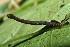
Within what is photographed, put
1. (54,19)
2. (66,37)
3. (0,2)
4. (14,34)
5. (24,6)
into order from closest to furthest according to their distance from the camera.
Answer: (66,37) → (54,19) → (14,34) → (24,6) → (0,2)

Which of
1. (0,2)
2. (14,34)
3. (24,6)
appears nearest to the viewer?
(14,34)

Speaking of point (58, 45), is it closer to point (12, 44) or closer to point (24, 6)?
point (12, 44)

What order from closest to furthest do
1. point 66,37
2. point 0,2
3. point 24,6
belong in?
point 66,37 → point 24,6 → point 0,2

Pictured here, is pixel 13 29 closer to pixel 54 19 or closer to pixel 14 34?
pixel 14 34

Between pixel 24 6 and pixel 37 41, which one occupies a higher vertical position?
pixel 37 41

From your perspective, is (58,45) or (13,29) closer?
(58,45)

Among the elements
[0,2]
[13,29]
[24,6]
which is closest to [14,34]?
[13,29]

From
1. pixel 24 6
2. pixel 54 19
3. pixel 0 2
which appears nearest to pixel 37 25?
pixel 54 19

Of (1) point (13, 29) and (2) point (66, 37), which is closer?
(2) point (66, 37)

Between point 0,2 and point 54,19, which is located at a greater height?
point 54,19
